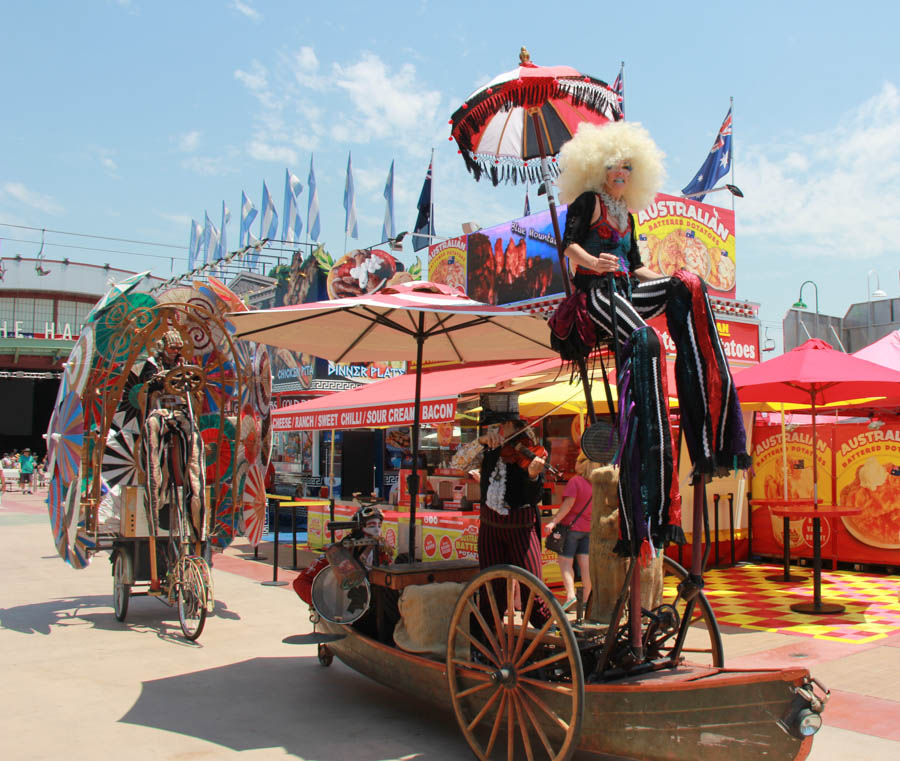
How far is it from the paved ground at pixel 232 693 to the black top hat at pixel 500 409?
1.95 m

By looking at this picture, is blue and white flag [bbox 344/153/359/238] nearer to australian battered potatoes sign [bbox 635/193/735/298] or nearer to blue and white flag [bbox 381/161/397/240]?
blue and white flag [bbox 381/161/397/240]

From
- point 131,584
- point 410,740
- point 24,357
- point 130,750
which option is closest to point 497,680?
point 410,740

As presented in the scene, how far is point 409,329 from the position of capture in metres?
6.44

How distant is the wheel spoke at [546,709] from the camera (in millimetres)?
3788

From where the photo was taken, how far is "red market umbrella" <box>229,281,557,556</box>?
17.9 feet

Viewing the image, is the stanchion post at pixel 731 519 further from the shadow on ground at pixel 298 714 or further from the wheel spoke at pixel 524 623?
the wheel spoke at pixel 524 623

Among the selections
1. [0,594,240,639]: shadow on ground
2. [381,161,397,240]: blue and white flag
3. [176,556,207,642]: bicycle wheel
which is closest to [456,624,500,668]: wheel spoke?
[176,556,207,642]: bicycle wheel

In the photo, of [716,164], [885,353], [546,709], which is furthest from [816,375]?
[716,164]

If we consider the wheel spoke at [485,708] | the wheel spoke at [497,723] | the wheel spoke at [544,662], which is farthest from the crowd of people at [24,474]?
the wheel spoke at [544,662]

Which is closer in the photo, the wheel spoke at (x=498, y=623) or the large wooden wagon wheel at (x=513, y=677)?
the large wooden wagon wheel at (x=513, y=677)

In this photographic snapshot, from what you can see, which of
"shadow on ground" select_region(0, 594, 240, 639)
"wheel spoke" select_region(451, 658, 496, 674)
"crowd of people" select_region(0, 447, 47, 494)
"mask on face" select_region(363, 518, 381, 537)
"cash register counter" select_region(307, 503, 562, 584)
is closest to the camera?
"wheel spoke" select_region(451, 658, 496, 674)

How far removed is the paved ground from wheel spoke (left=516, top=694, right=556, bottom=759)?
2.17ft

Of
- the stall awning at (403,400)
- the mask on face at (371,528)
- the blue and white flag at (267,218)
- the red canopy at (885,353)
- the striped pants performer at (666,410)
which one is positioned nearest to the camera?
the striped pants performer at (666,410)

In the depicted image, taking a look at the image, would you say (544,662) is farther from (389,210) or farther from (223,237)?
(223,237)
